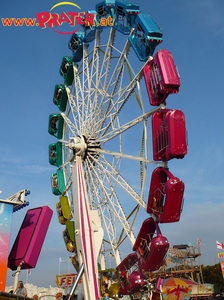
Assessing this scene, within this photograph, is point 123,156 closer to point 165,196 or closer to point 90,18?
point 165,196

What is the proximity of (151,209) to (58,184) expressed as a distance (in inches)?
370

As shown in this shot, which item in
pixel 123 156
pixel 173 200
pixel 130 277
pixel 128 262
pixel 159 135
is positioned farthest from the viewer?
pixel 123 156

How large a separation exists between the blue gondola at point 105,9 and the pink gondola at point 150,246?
9.40m

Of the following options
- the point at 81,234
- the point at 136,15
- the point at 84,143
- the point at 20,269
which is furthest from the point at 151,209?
the point at 136,15

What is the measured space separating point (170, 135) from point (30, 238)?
812cm

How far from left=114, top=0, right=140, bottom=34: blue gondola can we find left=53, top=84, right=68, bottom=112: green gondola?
20.8 feet

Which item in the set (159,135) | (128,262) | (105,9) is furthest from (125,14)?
(128,262)

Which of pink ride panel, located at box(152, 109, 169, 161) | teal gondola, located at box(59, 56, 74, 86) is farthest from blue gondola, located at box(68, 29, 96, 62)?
pink ride panel, located at box(152, 109, 169, 161)

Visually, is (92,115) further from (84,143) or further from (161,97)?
(161,97)

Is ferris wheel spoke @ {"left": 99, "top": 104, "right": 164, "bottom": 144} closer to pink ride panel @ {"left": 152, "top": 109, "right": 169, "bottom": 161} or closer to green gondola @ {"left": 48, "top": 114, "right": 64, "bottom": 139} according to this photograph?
pink ride panel @ {"left": 152, "top": 109, "right": 169, "bottom": 161}

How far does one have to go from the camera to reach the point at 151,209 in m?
11.4

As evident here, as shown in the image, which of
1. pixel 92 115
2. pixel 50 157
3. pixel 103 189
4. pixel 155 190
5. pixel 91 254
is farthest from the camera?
pixel 50 157

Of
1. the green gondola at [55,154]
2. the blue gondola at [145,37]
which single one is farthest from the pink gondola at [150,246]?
the green gondola at [55,154]

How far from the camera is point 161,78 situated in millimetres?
11016
